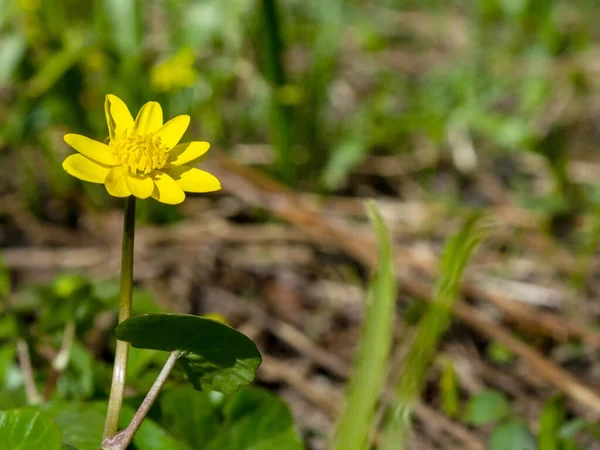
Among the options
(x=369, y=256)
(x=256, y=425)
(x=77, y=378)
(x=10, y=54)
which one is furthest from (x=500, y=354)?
(x=10, y=54)

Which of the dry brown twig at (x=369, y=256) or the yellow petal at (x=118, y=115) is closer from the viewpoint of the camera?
A: the yellow petal at (x=118, y=115)

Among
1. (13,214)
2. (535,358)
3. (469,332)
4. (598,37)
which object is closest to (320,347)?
(469,332)

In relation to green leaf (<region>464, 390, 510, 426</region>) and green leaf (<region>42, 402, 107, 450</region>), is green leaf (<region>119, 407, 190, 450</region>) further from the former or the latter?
green leaf (<region>464, 390, 510, 426</region>)

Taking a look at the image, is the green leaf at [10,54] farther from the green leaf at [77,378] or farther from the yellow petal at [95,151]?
the yellow petal at [95,151]

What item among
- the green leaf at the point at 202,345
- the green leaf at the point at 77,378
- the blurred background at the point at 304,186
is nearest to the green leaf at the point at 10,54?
the blurred background at the point at 304,186

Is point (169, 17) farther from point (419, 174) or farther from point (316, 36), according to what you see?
point (419, 174)

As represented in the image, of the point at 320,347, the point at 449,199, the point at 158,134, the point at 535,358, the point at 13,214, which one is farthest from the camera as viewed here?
the point at 449,199
